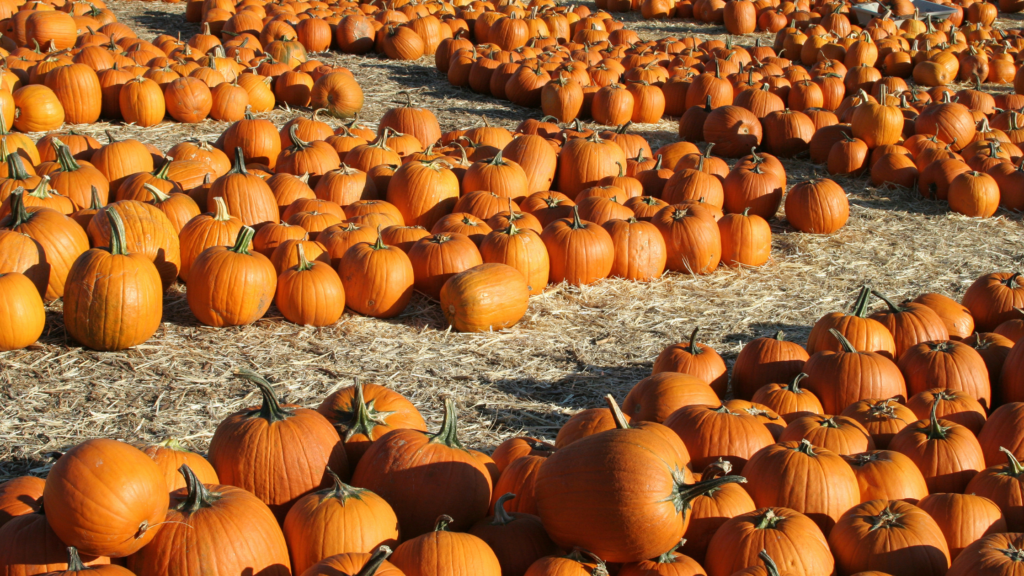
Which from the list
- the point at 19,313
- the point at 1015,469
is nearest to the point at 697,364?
the point at 1015,469

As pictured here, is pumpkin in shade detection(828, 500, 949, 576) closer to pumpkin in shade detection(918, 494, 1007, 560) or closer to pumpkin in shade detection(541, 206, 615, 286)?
pumpkin in shade detection(918, 494, 1007, 560)

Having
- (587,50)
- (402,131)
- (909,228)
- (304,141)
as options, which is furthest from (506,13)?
(909,228)

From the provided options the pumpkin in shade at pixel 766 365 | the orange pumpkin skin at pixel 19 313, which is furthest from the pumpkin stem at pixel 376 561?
the orange pumpkin skin at pixel 19 313

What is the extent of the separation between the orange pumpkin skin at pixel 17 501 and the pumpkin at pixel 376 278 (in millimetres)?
2676

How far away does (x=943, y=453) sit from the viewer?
3.14 meters

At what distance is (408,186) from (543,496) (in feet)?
13.3

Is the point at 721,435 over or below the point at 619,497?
below

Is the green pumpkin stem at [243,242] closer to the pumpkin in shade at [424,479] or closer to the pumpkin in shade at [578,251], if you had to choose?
the pumpkin in shade at [578,251]

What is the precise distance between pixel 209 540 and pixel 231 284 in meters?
2.68

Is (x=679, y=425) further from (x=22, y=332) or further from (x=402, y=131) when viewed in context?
(x=402, y=131)

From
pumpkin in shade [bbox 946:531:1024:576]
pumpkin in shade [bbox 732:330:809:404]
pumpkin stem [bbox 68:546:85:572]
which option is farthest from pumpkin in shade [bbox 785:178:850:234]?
pumpkin stem [bbox 68:546:85:572]

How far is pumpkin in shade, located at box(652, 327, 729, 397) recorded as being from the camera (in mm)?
4152

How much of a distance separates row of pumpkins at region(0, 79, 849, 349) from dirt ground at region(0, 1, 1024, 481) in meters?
0.15

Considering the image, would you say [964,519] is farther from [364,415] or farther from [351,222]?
[351,222]
